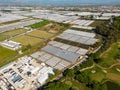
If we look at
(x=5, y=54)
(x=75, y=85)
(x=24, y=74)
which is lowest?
(x=75, y=85)

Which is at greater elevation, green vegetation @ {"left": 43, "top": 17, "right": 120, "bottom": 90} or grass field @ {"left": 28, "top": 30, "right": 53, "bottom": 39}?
grass field @ {"left": 28, "top": 30, "right": 53, "bottom": 39}

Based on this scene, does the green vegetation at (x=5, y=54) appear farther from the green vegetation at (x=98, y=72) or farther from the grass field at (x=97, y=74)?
the grass field at (x=97, y=74)

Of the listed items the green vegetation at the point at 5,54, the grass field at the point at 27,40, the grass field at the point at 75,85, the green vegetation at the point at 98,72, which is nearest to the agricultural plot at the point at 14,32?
the grass field at the point at 27,40

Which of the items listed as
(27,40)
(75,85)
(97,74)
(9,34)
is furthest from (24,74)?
(9,34)

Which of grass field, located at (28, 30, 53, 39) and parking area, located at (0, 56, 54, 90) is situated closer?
parking area, located at (0, 56, 54, 90)

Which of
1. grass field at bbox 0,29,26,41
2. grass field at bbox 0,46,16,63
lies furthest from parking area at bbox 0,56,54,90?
grass field at bbox 0,29,26,41

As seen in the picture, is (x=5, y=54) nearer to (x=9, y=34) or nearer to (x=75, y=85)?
(x=9, y=34)

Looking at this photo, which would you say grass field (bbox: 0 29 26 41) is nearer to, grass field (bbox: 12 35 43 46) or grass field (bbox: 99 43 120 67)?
grass field (bbox: 12 35 43 46)

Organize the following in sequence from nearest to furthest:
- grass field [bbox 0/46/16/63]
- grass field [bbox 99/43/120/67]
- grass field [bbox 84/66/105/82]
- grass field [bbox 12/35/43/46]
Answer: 1. grass field [bbox 84/66/105/82]
2. grass field [bbox 99/43/120/67]
3. grass field [bbox 0/46/16/63]
4. grass field [bbox 12/35/43/46]
